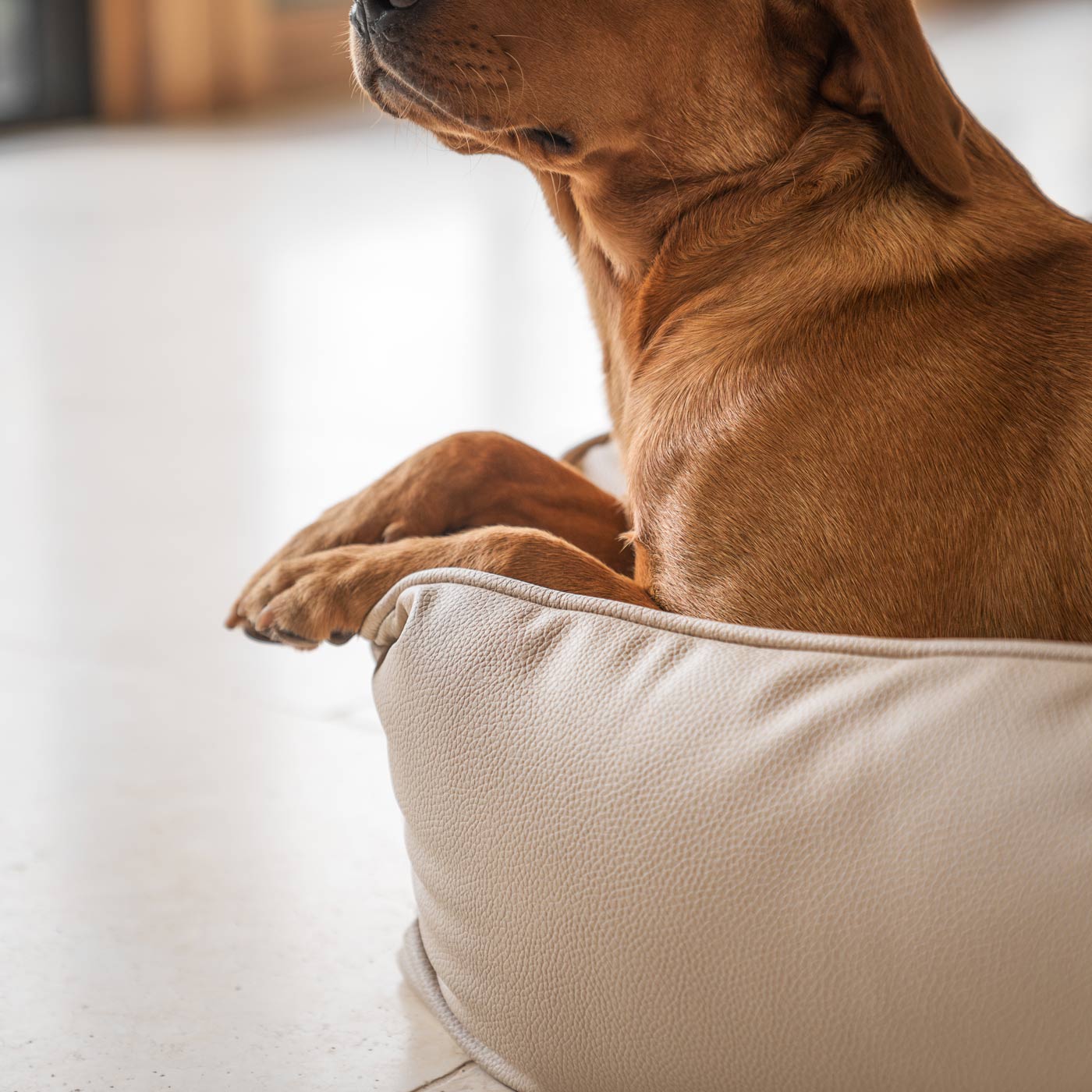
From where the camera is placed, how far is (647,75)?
5.62 ft

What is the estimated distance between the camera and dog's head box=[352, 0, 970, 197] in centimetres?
166

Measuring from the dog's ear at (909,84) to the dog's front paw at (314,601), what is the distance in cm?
76

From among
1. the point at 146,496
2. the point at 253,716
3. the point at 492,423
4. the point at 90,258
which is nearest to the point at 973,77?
the point at 90,258

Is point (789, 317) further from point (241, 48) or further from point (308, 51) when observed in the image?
point (308, 51)

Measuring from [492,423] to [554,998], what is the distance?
2638 millimetres

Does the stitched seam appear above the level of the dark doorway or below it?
below

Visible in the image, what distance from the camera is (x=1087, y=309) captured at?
160 cm

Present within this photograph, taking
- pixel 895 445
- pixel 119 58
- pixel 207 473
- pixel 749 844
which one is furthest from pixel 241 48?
pixel 749 844

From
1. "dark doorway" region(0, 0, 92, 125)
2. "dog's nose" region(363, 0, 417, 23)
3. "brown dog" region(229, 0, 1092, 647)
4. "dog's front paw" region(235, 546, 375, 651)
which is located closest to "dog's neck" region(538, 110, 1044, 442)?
"brown dog" region(229, 0, 1092, 647)

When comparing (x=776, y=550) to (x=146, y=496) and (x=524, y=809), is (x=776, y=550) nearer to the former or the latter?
(x=524, y=809)

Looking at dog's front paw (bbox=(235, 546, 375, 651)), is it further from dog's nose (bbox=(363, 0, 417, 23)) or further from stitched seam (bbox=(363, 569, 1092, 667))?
dog's nose (bbox=(363, 0, 417, 23))

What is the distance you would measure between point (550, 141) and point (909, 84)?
1.38ft

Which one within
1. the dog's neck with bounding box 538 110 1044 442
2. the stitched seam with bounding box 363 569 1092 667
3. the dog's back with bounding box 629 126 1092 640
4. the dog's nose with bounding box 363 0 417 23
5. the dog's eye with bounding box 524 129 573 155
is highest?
the dog's nose with bounding box 363 0 417 23

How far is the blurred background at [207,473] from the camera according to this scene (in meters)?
1.71
